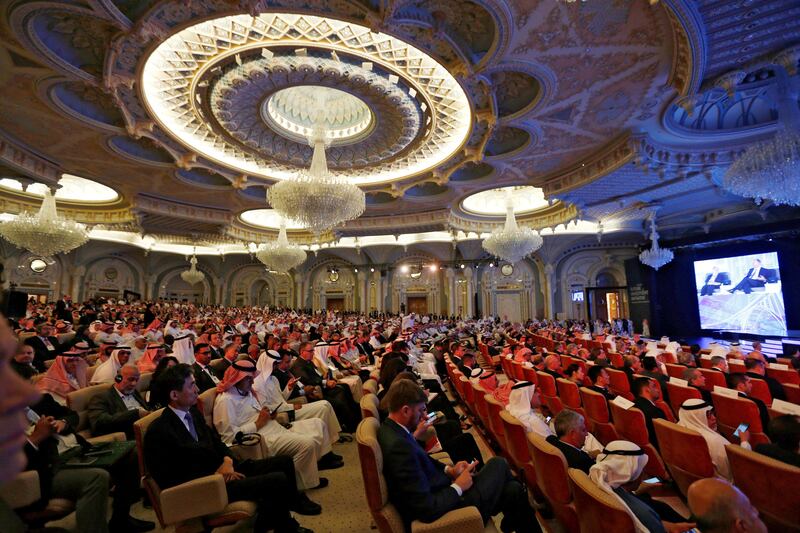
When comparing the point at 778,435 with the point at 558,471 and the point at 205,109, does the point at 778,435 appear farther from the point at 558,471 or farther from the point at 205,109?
the point at 205,109

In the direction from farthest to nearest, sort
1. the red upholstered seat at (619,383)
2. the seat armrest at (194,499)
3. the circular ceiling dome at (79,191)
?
the circular ceiling dome at (79,191)
the red upholstered seat at (619,383)
the seat armrest at (194,499)

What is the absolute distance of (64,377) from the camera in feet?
12.2

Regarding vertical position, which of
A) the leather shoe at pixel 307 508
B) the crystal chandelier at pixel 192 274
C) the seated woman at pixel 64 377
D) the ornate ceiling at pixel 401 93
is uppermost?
the ornate ceiling at pixel 401 93

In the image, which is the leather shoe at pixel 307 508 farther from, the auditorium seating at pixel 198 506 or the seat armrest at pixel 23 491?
the seat armrest at pixel 23 491

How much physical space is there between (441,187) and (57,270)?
22053 mm

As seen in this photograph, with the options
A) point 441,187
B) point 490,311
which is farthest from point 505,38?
point 490,311

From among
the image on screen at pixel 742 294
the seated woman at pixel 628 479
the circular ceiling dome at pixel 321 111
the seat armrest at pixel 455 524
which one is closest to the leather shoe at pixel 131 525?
the seat armrest at pixel 455 524

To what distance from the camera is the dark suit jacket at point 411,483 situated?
1942mm

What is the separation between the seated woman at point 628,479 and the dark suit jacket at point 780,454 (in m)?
0.70

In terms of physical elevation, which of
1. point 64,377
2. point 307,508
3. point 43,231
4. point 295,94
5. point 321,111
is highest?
point 295,94

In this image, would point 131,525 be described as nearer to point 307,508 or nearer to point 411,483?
point 307,508

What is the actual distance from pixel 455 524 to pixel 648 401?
9.04ft

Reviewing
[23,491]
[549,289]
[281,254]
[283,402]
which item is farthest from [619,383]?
[549,289]

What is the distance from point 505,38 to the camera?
16.9 feet
